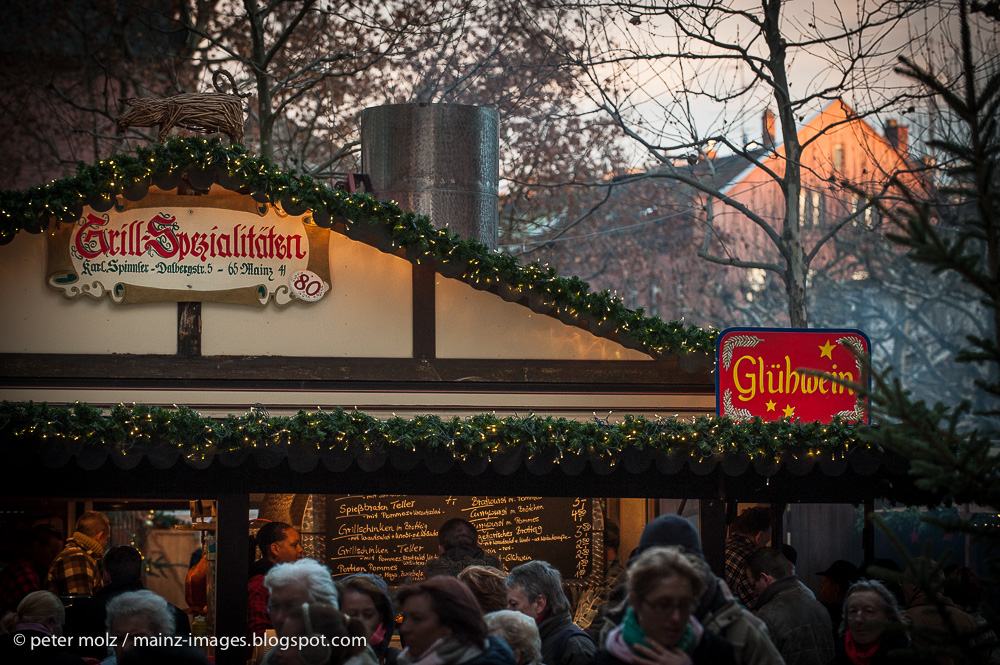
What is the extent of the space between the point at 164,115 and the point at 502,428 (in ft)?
13.3

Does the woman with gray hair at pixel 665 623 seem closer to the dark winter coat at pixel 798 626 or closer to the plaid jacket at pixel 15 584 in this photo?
the dark winter coat at pixel 798 626

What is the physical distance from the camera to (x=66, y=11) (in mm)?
21062

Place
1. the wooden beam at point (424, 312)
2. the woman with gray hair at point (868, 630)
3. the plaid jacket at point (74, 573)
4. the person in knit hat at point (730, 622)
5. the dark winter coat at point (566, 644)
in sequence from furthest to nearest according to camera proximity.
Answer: the plaid jacket at point (74, 573) < the wooden beam at point (424, 312) < the woman with gray hair at point (868, 630) < the dark winter coat at point (566, 644) < the person in knit hat at point (730, 622)

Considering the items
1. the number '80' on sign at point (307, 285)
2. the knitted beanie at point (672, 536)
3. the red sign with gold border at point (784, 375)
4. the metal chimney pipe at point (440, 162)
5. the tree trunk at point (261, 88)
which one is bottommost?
the knitted beanie at point (672, 536)

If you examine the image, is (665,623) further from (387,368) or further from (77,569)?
(77,569)

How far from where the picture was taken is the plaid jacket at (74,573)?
29.5 ft

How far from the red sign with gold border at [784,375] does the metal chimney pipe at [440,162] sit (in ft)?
11.5

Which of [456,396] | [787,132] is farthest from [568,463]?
[787,132]

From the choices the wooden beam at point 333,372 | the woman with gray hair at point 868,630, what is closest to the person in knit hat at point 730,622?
the woman with gray hair at point 868,630

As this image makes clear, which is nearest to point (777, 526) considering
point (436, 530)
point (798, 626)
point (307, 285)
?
point (798, 626)

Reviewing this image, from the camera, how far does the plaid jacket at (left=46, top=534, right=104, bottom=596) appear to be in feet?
29.5

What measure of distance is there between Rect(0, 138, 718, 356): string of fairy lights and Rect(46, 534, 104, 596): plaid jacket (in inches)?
110

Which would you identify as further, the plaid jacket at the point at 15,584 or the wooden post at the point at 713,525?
the wooden post at the point at 713,525

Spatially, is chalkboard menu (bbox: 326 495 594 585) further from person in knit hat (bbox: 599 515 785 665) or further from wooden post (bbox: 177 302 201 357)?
person in knit hat (bbox: 599 515 785 665)
